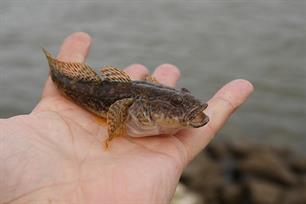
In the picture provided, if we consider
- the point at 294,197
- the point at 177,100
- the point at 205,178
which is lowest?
the point at 294,197

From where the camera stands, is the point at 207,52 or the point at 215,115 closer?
the point at 215,115

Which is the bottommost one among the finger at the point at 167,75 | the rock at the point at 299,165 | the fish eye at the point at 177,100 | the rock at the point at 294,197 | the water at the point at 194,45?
the rock at the point at 299,165

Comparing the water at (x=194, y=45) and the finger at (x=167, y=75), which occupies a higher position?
the finger at (x=167, y=75)

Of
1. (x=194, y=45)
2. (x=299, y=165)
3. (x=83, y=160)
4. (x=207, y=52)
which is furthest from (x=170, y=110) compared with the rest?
(x=194, y=45)

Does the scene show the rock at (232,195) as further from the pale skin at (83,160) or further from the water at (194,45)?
the pale skin at (83,160)

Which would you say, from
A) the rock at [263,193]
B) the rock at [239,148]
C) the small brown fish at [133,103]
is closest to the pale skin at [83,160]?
the small brown fish at [133,103]

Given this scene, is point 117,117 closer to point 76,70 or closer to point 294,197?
point 76,70

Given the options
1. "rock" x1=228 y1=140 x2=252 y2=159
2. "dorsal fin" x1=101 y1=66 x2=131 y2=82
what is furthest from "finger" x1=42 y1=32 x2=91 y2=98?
"rock" x1=228 y1=140 x2=252 y2=159
